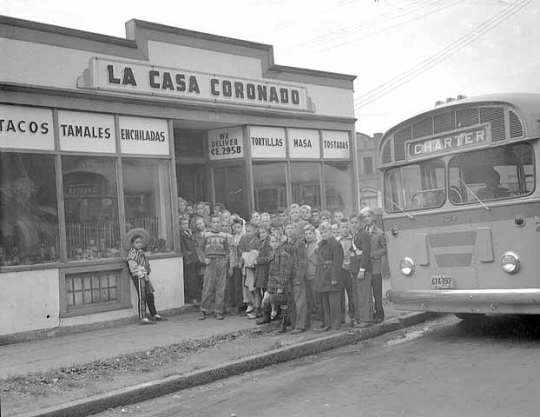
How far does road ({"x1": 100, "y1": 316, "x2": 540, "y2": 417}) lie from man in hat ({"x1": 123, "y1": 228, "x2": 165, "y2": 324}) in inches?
138

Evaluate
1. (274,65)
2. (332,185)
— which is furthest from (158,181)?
(332,185)

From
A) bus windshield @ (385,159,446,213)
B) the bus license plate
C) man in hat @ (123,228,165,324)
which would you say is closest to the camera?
the bus license plate

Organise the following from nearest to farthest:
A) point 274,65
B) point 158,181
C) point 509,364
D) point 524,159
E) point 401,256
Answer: point 509,364, point 524,159, point 401,256, point 158,181, point 274,65

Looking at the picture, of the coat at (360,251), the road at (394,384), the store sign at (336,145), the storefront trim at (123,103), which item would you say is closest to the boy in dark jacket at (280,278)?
the coat at (360,251)

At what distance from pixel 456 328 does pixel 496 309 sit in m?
1.81

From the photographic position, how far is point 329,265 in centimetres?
977

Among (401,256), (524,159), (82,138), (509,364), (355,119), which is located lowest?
(509,364)

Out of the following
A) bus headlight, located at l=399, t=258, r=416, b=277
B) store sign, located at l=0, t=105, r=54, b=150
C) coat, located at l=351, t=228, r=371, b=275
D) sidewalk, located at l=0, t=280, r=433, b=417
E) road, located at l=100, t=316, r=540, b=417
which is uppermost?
store sign, located at l=0, t=105, r=54, b=150

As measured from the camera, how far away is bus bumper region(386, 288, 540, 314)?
7.79 m

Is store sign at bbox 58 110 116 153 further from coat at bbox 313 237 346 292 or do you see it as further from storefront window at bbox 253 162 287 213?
coat at bbox 313 237 346 292

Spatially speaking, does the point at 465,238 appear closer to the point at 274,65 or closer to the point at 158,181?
the point at 158,181

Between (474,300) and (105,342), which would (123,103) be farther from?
(474,300)

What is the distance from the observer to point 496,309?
26.2 feet

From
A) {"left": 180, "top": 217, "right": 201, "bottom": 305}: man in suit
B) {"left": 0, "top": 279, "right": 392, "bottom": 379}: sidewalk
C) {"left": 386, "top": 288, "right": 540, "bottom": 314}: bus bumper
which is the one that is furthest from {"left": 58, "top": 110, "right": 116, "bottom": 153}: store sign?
{"left": 386, "top": 288, "right": 540, "bottom": 314}: bus bumper
